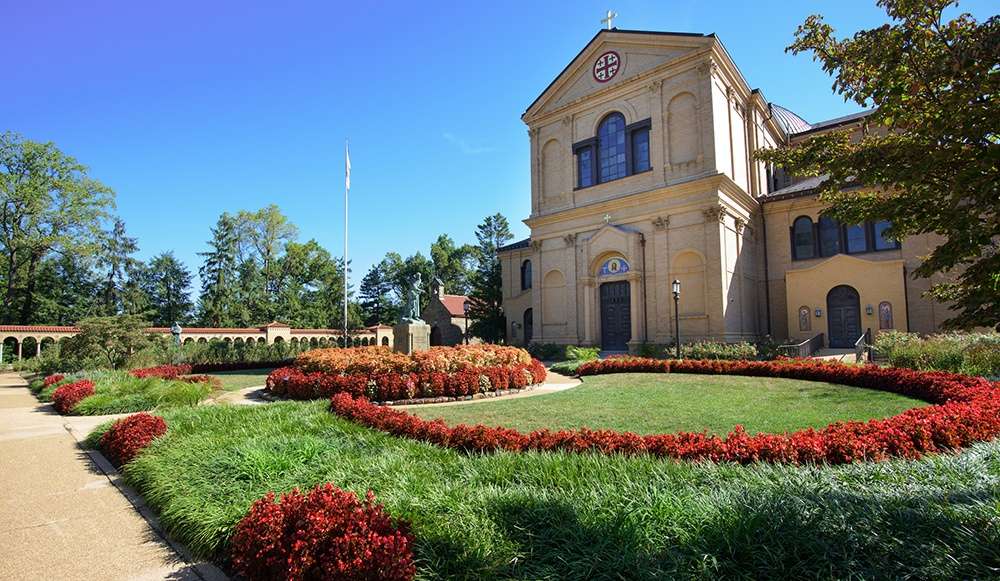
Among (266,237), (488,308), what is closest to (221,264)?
(266,237)

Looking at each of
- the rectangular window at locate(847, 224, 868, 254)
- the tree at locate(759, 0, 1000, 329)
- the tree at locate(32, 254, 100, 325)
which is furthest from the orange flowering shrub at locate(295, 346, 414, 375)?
the tree at locate(32, 254, 100, 325)

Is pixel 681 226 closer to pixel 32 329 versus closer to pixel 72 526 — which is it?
pixel 72 526

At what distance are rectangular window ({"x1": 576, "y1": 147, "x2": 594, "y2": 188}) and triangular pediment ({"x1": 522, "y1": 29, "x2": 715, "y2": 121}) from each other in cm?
329

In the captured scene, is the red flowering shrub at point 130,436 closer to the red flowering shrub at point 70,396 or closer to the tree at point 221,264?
the red flowering shrub at point 70,396

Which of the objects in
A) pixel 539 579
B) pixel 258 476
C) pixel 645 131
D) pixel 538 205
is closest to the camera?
pixel 539 579

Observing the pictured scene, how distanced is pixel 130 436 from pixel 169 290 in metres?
61.1

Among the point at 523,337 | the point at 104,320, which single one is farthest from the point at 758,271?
the point at 104,320

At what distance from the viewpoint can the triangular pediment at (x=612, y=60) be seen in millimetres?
25828

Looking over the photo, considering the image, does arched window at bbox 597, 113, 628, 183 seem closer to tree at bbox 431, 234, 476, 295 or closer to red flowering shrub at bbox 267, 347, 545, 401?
red flowering shrub at bbox 267, 347, 545, 401

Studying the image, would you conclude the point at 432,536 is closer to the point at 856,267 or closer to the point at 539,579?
the point at 539,579

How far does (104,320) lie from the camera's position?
19.2m

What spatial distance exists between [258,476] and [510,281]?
3283 cm

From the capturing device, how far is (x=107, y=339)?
19625 millimetres

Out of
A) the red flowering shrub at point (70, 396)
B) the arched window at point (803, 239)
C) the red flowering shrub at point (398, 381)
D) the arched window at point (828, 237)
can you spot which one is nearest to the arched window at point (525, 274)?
the arched window at point (803, 239)
